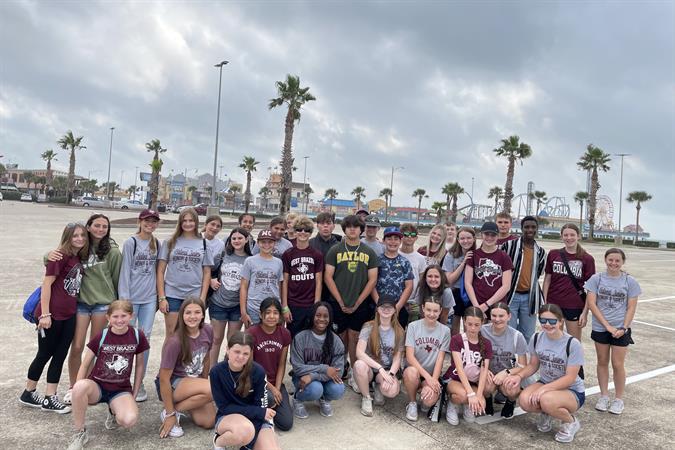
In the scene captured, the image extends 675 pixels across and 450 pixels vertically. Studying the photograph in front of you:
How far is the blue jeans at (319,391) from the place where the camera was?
413 cm

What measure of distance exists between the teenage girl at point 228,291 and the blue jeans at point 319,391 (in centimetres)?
112

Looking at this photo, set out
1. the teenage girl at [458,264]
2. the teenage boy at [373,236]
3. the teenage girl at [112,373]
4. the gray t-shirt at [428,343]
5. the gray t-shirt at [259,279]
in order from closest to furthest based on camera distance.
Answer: the teenage girl at [112,373]
the gray t-shirt at [428,343]
the gray t-shirt at [259,279]
the teenage boy at [373,236]
the teenage girl at [458,264]

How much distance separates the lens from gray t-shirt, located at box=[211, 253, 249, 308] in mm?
4801

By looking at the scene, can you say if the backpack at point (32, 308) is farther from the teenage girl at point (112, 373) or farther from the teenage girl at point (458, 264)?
the teenage girl at point (458, 264)

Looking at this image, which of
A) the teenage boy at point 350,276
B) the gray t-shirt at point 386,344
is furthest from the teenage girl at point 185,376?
the gray t-shirt at point 386,344

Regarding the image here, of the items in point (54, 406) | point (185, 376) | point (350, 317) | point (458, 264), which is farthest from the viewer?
point (458, 264)

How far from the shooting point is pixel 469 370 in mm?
4332

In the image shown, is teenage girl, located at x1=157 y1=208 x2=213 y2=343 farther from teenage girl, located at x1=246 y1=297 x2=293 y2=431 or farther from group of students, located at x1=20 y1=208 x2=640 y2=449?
teenage girl, located at x1=246 y1=297 x2=293 y2=431

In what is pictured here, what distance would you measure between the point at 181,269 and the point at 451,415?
3213 millimetres

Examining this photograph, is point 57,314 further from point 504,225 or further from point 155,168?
point 155,168

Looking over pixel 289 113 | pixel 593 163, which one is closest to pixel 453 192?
pixel 593 163

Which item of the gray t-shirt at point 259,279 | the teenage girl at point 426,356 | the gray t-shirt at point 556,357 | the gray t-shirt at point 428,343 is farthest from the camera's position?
the gray t-shirt at point 259,279

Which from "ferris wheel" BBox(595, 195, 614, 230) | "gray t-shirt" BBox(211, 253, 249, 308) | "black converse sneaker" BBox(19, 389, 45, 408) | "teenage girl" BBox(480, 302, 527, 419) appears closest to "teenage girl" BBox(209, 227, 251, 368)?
"gray t-shirt" BBox(211, 253, 249, 308)

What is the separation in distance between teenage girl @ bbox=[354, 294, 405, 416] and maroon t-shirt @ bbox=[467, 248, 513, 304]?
1175 millimetres
